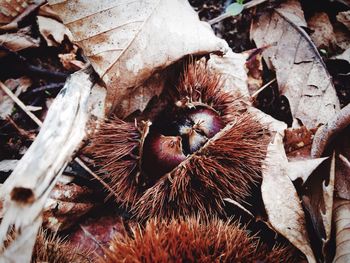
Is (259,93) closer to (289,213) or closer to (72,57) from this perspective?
(289,213)

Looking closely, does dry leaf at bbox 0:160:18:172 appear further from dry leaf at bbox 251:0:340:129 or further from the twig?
dry leaf at bbox 251:0:340:129

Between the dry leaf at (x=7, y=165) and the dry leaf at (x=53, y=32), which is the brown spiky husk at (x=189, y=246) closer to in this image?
the dry leaf at (x=7, y=165)

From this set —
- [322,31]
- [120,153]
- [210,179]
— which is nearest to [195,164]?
[210,179]

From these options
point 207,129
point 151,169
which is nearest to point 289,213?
point 207,129

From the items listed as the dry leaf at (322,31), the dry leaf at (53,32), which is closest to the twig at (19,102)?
the dry leaf at (53,32)

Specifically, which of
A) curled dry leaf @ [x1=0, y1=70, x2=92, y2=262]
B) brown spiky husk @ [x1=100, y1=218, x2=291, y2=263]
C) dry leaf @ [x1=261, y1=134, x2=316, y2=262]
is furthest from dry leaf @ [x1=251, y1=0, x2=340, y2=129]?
curled dry leaf @ [x1=0, y1=70, x2=92, y2=262]

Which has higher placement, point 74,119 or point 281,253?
point 74,119
